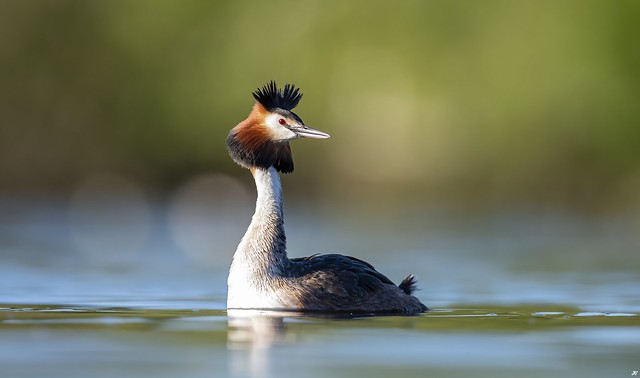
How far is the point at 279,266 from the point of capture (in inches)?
546

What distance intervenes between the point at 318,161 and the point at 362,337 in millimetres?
35314

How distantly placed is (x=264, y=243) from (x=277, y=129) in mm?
1144

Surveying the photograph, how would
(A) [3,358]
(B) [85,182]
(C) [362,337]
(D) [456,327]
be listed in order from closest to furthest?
(A) [3,358] < (C) [362,337] < (D) [456,327] < (B) [85,182]

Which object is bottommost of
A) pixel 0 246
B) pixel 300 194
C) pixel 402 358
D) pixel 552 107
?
pixel 402 358

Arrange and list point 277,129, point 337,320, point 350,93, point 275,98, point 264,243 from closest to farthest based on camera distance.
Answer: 1. point 337,320
2. point 264,243
3. point 277,129
4. point 275,98
5. point 350,93

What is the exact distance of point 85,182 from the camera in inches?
1832

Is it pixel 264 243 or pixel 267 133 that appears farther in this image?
pixel 267 133

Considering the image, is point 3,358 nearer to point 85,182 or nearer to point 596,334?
point 596,334

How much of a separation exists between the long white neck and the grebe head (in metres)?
0.13

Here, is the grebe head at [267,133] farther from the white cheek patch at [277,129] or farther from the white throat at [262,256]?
the white throat at [262,256]

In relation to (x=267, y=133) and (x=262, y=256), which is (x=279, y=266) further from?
(x=267, y=133)

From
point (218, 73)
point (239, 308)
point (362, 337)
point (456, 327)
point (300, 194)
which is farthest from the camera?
point (218, 73)

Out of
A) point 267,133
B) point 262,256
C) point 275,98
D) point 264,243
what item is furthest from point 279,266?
point 275,98

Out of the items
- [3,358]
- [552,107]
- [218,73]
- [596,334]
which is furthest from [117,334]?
[218,73]
